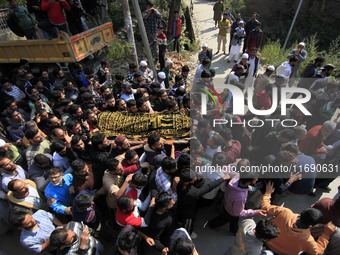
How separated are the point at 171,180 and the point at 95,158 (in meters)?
1.21

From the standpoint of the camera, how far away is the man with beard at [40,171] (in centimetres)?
284

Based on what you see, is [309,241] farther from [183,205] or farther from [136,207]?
[136,207]

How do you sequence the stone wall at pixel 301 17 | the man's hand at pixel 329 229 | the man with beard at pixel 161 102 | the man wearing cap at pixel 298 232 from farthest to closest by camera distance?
the stone wall at pixel 301 17, the man with beard at pixel 161 102, the man's hand at pixel 329 229, the man wearing cap at pixel 298 232

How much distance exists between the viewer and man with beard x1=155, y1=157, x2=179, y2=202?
8.31ft

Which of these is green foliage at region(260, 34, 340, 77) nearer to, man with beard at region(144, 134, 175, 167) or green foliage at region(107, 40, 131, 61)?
green foliage at region(107, 40, 131, 61)

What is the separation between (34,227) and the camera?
2.29 meters

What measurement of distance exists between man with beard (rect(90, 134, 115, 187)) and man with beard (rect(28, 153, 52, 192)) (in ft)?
2.09

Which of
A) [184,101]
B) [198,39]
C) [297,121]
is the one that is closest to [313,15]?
[198,39]

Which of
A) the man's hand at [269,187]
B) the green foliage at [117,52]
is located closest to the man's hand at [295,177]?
the man's hand at [269,187]

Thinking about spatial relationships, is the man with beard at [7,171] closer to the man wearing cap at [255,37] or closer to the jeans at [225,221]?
the jeans at [225,221]

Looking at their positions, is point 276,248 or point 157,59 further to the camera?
point 157,59

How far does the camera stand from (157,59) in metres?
7.93

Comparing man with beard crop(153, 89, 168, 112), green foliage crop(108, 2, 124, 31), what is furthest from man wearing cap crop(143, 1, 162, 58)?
green foliage crop(108, 2, 124, 31)

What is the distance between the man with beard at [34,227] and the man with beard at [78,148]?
94 centimetres
